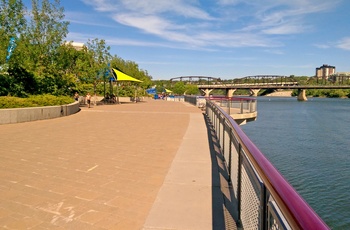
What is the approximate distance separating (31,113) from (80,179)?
34.0ft

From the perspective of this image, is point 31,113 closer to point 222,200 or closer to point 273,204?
point 222,200

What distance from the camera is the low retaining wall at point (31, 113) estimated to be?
12718mm

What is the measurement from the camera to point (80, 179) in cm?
505

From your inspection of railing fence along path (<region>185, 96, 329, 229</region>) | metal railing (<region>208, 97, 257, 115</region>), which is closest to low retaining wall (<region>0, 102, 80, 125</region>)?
metal railing (<region>208, 97, 257, 115</region>)

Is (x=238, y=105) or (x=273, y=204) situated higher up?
(x=238, y=105)

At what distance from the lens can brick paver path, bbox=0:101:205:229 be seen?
11.7ft

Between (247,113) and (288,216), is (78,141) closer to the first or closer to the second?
(288,216)

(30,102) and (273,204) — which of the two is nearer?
(273,204)

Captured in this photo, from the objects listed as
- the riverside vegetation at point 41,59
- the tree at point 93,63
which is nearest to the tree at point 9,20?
the riverside vegetation at point 41,59

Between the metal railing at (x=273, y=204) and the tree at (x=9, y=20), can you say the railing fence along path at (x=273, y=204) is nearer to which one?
the metal railing at (x=273, y=204)

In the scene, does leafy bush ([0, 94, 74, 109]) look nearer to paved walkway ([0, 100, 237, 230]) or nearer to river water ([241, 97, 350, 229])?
paved walkway ([0, 100, 237, 230])

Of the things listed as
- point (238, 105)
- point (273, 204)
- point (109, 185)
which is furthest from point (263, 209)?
point (238, 105)

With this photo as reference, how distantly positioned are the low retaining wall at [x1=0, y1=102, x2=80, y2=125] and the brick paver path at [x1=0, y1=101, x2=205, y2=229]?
154 inches

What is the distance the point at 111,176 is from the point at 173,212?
1946 millimetres
